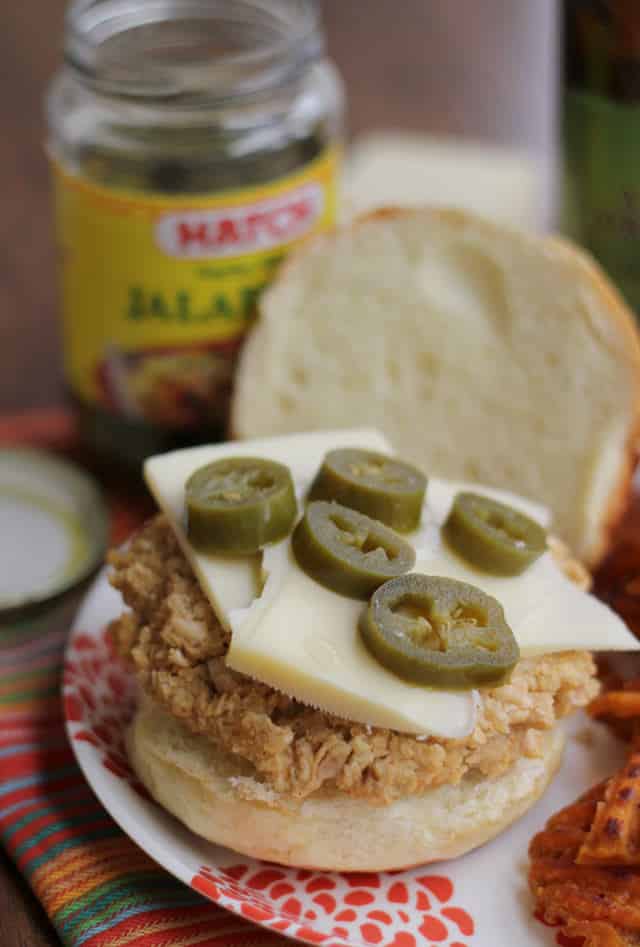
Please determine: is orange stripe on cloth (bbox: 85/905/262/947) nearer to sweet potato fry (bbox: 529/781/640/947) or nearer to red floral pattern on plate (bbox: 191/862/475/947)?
red floral pattern on plate (bbox: 191/862/475/947)

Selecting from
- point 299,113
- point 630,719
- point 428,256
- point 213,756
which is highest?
point 299,113

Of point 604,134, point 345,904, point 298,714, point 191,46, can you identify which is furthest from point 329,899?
point 604,134

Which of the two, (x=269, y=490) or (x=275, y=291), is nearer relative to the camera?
(x=269, y=490)

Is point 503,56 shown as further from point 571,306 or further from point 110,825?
point 110,825

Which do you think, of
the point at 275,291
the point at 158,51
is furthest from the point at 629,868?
the point at 158,51

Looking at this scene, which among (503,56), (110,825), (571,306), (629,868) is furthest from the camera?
(503,56)

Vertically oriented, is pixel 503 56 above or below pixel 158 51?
below
